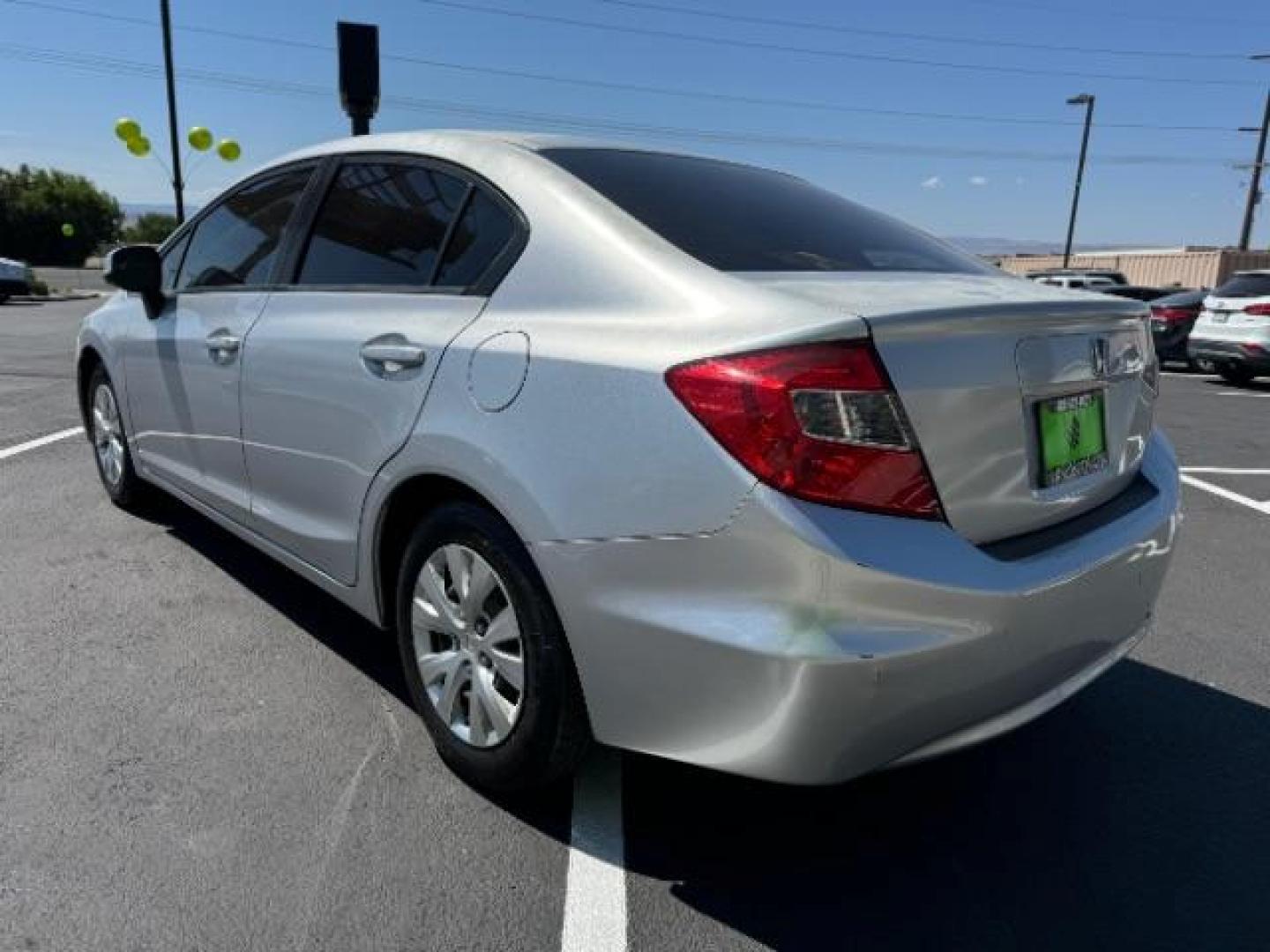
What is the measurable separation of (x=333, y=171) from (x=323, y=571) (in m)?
1.27

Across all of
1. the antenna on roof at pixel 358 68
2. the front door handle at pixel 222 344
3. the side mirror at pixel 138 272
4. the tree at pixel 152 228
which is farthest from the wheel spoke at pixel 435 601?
the tree at pixel 152 228

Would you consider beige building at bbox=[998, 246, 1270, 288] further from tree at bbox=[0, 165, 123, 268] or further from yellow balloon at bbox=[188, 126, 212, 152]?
tree at bbox=[0, 165, 123, 268]

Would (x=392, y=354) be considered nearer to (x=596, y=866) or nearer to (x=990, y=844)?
(x=596, y=866)

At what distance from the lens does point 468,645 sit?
247 centimetres

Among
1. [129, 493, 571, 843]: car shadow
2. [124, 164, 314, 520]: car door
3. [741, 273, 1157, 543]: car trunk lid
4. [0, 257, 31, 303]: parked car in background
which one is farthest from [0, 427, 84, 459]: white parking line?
[0, 257, 31, 303]: parked car in background

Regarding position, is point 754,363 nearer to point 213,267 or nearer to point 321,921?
point 321,921

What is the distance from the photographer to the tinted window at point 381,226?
2.72m

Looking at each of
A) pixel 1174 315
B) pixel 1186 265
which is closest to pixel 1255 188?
pixel 1186 265

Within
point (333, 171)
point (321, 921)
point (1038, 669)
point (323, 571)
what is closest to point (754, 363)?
point (1038, 669)

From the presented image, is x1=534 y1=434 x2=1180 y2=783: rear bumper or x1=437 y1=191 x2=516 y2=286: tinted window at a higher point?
x1=437 y1=191 x2=516 y2=286: tinted window

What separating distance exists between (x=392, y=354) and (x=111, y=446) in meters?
2.97

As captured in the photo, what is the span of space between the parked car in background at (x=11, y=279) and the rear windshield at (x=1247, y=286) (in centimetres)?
2435

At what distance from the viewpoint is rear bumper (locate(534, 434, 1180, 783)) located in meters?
1.81

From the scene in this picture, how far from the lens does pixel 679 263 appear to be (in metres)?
2.19
